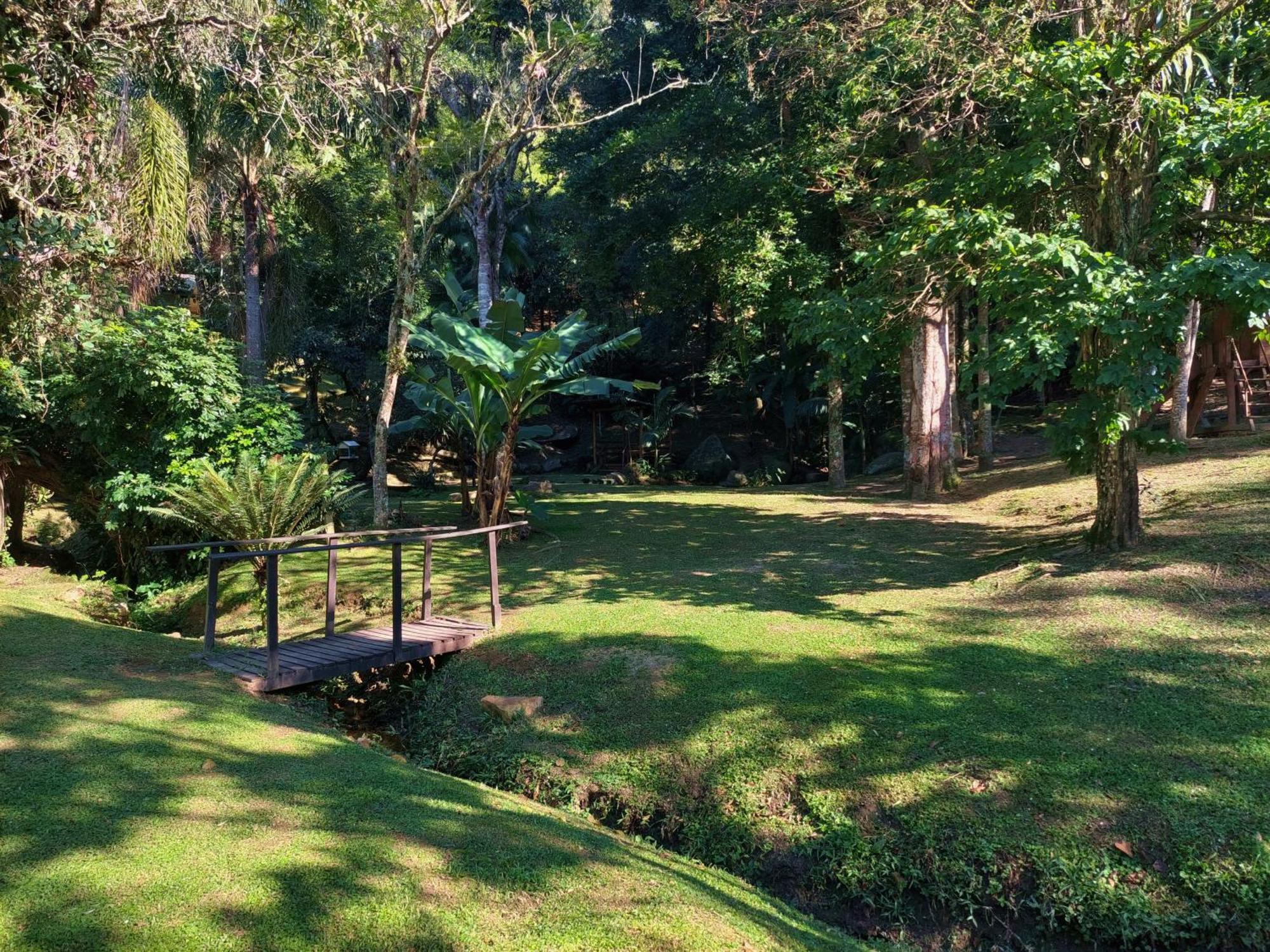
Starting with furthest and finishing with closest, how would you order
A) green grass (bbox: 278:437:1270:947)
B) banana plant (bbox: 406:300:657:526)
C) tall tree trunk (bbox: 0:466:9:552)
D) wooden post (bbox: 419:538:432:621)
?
tall tree trunk (bbox: 0:466:9:552), banana plant (bbox: 406:300:657:526), wooden post (bbox: 419:538:432:621), green grass (bbox: 278:437:1270:947)

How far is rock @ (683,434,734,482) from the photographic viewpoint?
26641 mm

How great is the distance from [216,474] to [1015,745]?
9.15 metres

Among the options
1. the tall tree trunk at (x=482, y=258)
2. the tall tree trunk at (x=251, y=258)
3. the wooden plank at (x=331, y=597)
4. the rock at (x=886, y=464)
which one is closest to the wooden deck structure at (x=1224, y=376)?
the rock at (x=886, y=464)

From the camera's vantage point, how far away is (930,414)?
647 inches

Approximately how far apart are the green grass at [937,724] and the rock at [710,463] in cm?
1647

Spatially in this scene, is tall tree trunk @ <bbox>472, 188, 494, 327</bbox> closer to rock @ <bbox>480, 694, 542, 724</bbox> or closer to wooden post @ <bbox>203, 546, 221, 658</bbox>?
wooden post @ <bbox>203, 546, 221, 658</bbox>

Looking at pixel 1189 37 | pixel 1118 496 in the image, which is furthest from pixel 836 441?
pixel 1189 37

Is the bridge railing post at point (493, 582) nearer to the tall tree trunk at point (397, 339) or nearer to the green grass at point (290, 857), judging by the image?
the green grass at point (290, 857)

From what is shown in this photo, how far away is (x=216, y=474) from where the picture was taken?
10367mm

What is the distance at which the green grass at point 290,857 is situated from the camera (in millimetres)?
3225

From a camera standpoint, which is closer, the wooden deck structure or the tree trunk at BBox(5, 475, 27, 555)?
the tree trunk at BBox(5, 475, 27, 555)

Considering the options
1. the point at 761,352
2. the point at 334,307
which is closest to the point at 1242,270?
the point at 761,352

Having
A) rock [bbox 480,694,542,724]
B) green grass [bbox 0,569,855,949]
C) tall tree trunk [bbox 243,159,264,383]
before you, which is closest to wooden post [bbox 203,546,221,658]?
green grass [bbox 0,569,855,949]

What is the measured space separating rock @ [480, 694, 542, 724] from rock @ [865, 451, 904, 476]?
17.9m
